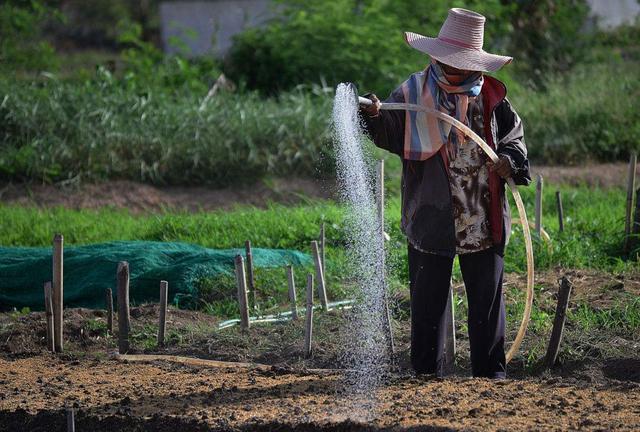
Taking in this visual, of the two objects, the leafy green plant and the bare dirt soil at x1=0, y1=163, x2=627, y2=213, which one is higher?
the leafy green plant

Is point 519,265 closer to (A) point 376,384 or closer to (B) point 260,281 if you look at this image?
(B) point 260,281

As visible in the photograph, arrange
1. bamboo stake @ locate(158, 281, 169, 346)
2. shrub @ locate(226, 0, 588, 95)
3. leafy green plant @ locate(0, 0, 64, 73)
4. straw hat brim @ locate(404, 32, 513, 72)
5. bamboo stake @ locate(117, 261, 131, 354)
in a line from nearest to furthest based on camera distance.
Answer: straw hat brim @ locate(404, 32, 513, 72) < bamboo stake @ locate(117, 261, 131, 354) < bamboo stake @ locate(158, 281, 169, 346) < shrub @ locate(226, 0, 588, 95) < leafy green plant @ locate(0, 0, 64, 73)

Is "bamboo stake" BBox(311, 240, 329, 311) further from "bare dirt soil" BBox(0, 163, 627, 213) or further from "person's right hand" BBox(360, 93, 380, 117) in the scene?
"bare dirt soil" BBox(0, 163, 627, 213)

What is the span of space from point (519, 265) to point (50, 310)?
2902mm

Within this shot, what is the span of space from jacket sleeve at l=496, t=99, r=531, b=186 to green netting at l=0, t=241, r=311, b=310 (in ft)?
7.98

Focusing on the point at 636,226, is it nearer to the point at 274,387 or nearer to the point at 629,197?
the point at 629,197

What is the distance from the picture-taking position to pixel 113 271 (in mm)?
6656

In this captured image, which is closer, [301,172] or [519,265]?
[519,265]

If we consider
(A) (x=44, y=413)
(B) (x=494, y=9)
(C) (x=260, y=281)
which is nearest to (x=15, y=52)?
(B) (x=494, y=9)

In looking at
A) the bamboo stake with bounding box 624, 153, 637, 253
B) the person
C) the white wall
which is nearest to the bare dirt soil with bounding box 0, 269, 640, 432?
the person

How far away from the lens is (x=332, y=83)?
11.5 meters

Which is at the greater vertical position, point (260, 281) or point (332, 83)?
point (332, 83)

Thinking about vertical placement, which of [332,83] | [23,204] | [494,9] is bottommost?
[23,204]

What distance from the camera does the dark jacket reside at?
4484 millimetres
